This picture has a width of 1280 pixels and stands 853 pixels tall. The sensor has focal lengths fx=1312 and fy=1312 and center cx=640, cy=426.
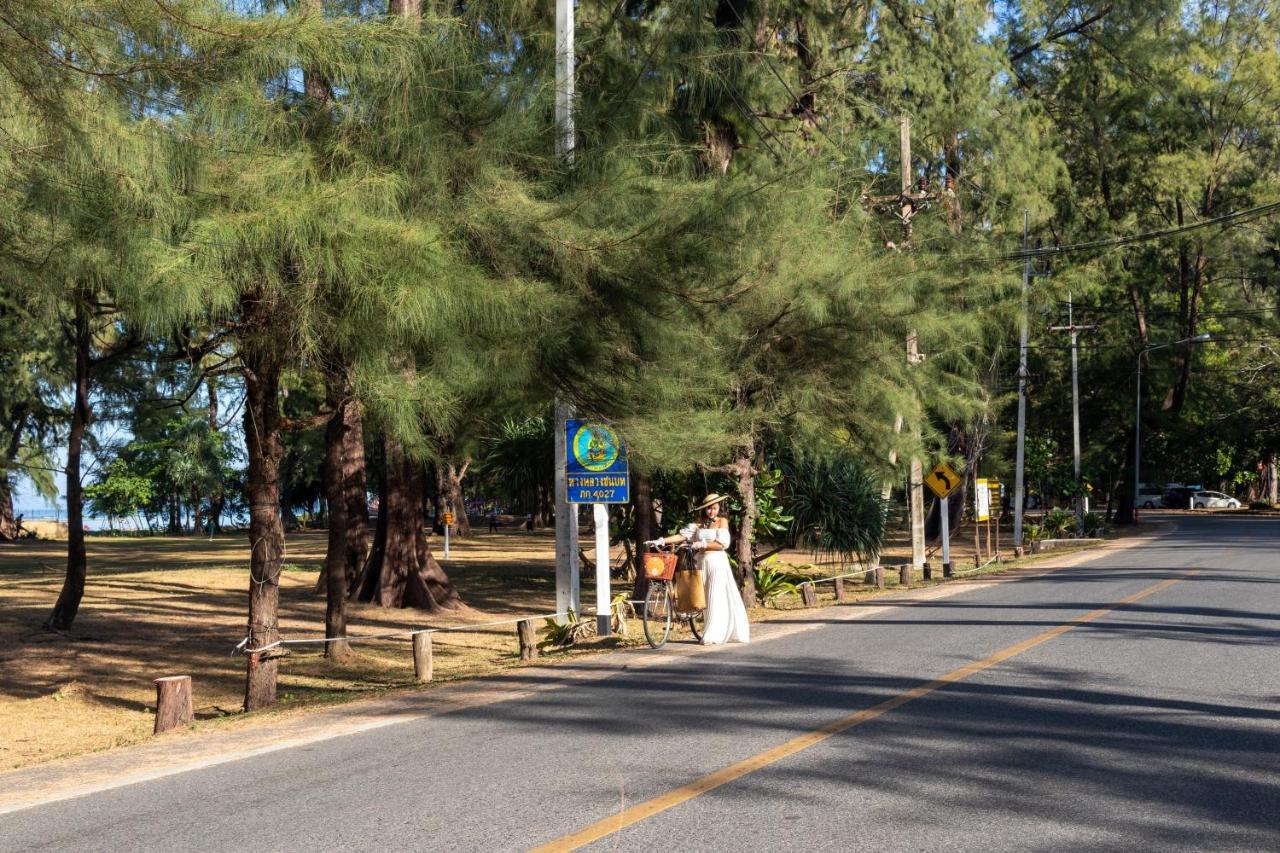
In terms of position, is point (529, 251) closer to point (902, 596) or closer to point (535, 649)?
point (535, 649)

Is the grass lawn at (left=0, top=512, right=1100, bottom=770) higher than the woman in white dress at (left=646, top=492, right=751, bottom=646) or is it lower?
lower

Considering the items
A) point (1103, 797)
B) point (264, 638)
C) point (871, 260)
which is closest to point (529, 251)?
point (264, 638)

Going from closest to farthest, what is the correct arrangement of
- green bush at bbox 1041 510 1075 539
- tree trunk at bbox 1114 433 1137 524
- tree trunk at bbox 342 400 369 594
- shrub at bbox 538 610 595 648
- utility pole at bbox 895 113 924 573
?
shrub at bbox 538 610 595 648, tree trunk at bbox 342 400 369 594, utility pole at bbox 895 113 924 573, green bush at bbox 1041 510 1075 539, tree trunk at bbox 1114 433 1137 524

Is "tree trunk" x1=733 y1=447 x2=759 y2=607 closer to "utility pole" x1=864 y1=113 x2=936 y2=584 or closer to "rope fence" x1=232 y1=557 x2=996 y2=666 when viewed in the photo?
"rope fence" x1=232 y1=557 x2=996 y2=666

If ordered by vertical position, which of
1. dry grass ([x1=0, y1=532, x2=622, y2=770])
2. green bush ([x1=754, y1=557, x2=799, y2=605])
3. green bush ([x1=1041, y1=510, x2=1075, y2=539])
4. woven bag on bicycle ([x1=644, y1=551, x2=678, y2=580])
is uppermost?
woven bag on bicycle ([x1=644, y1=551, x2=678, y2=580])

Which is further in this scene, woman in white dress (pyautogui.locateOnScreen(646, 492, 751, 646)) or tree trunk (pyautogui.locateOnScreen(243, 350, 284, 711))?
woman in white dress (pyautogui.locateOnScreen(646, 492, 751, 646))

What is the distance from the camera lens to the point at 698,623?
1590 cm

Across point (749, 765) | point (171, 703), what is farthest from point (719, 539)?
point (749, 765)

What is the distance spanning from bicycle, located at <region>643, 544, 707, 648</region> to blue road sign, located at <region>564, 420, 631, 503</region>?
90 cm

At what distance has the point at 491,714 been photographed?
10234 mm

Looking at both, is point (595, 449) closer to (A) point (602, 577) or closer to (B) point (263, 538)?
(A) point (602, 577)

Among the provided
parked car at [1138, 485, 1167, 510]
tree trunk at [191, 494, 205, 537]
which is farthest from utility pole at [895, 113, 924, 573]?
parked car at [1138, 485, 1167, 510]

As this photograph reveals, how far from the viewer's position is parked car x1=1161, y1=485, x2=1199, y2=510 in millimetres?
92688

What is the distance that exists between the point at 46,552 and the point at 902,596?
101 ft
